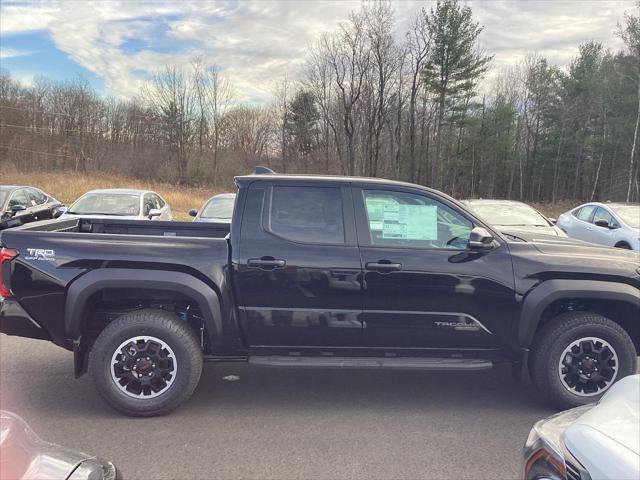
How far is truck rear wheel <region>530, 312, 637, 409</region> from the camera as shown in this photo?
4.08m

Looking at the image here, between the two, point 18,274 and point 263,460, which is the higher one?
point 18,274

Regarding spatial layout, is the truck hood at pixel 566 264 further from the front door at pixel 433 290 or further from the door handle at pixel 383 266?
the door handle at pixel 383 266

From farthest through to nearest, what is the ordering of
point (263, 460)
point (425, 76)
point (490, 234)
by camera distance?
point (425, 76) < point (490, 234) < point (263, 460)

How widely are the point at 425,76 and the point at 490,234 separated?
3884cm

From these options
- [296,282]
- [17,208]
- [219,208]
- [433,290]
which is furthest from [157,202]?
[433,290]

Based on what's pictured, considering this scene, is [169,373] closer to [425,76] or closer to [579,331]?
[579,331]

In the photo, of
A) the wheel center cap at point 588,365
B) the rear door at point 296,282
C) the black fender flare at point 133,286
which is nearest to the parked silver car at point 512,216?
the wheel center cap at point 588,365

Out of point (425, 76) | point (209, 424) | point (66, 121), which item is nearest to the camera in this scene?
point (209, 424)

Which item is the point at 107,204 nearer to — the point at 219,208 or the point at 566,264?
the point at 219,208

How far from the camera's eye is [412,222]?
4.20 metres

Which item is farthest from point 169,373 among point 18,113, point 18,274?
point 18,113

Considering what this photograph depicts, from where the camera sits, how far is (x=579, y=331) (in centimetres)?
408

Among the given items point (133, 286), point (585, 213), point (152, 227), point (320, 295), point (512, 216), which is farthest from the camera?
point (585, 213)

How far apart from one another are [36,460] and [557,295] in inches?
151
